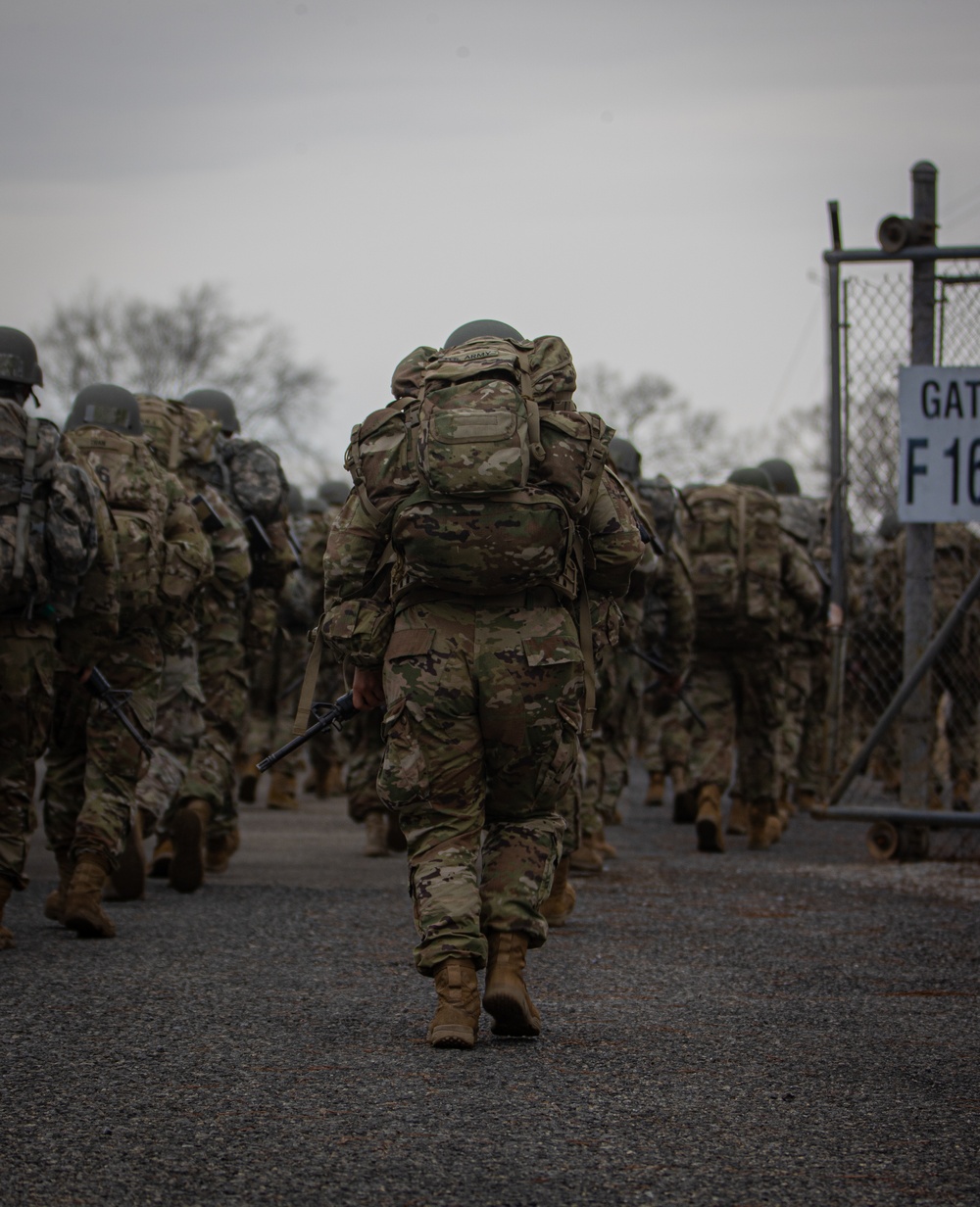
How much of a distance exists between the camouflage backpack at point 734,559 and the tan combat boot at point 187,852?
410cm

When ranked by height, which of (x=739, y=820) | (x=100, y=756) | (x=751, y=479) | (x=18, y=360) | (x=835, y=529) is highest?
(x=751, y=479)

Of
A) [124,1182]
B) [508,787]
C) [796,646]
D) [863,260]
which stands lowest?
[124,1182]

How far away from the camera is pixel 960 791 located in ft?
44.1

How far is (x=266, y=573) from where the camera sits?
1015 cm

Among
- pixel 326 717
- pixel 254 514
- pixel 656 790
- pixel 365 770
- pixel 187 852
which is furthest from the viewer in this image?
pixel 656 790

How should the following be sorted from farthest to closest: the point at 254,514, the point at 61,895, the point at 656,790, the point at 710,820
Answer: the point at 656,790, the point at 710,820, the point at 254,514, the point at 61,895

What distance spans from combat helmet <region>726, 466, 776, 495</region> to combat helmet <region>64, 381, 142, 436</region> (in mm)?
5176

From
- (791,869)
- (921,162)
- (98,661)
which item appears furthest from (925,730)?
(98,661)

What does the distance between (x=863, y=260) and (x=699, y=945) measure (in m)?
4.05

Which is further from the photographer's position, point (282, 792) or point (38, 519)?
point (282, 792)

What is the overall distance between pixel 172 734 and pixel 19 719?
2.02m

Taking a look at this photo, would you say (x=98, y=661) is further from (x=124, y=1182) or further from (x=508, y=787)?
(x=124, y=1182)

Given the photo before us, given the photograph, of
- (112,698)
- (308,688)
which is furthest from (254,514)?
(308,688)

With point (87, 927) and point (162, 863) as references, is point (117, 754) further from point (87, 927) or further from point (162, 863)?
point (162, 863)
